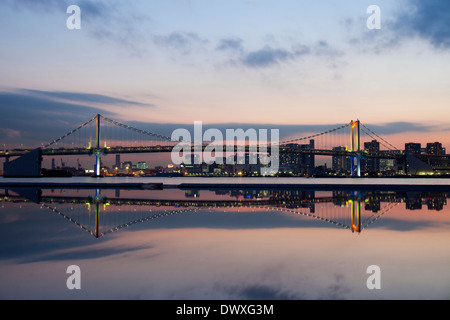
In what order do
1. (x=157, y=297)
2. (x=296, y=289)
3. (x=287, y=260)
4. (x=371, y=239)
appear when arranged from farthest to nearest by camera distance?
(x=371, y=239) < (x=287, y=260) < (x=296, y=289) < (x=157, y=297)

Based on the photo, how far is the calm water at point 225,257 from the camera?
387 centimetres

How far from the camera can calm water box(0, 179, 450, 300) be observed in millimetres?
3873

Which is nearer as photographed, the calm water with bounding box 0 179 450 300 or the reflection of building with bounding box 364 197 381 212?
the calm water with bounding box 0 179 450 300

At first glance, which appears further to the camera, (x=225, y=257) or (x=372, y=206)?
(x=372, y=206)

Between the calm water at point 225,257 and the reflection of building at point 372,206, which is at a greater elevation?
the reflection of building at point 372,206

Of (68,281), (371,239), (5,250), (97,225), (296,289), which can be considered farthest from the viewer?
(97,225)

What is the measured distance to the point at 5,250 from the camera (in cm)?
598

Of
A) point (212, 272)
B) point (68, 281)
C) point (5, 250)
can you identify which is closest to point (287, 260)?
point (212, 272)

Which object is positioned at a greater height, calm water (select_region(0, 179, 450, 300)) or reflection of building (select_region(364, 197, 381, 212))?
reflection of building (select_region(364, 197, 381, 212))

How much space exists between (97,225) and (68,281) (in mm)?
4652

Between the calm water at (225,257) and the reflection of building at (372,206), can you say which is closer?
the calm water at (225,257)

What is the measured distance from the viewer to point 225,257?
5.48 metres
